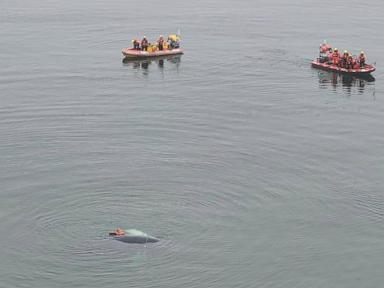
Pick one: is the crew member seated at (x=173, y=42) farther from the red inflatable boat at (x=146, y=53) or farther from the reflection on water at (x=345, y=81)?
the reflection on water at (x=345, y=81)

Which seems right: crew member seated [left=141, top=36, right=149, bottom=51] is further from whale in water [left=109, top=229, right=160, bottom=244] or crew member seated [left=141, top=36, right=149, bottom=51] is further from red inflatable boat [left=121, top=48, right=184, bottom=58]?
whale in water [left=109, top=229, right=160, bottom=244]

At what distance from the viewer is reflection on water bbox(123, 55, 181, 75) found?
138m

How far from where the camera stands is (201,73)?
132125 millimetres

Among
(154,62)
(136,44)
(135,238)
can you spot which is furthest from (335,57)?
(135,238)

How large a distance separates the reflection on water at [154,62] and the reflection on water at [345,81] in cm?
2375

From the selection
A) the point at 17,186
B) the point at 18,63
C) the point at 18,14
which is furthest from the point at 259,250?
the point at 18,14

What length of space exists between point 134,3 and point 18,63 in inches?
2349

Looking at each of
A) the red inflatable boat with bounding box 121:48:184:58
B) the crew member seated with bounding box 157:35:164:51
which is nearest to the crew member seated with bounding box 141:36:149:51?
the red inflatable boat with bounding box 121:48:184:58

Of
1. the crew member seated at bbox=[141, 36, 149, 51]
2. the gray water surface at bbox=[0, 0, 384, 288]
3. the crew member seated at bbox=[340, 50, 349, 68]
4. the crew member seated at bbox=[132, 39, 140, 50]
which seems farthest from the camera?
the crew member seated at bbox=[141, 36, 149, 51]

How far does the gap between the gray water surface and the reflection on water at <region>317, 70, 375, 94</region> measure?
446mm

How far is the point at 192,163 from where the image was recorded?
94.4 meters

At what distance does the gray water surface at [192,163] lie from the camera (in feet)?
243

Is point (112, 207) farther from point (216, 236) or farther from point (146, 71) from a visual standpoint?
point (146, 71)

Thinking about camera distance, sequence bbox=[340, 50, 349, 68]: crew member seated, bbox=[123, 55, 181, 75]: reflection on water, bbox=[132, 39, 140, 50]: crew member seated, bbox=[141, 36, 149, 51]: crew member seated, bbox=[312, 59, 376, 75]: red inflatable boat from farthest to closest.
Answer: bbox=[141, 36, 149, 51]: crew member seated, bbox=[132, 39, 140, 50]: crew member seated, bbox=[123, 55, 181, 75]: reflection on water, bbox=[340, 50, 349, 68]: crew member seated, bbox=[312, 59, 376, 75]: red inflatable boat
